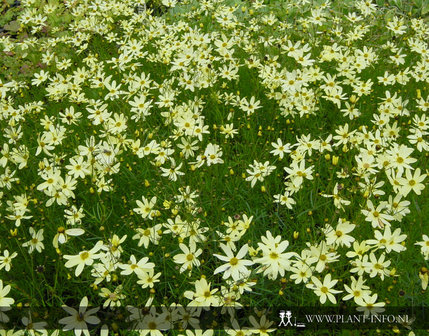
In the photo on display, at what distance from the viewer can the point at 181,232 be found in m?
2.29

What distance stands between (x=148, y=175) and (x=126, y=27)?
2901mm

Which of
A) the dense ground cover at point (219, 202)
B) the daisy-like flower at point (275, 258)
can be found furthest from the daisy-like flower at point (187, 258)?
the daisy-like flower at point (275, 258)

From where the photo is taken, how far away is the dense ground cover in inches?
80.5

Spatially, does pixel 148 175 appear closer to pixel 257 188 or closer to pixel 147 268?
pixel 257 188

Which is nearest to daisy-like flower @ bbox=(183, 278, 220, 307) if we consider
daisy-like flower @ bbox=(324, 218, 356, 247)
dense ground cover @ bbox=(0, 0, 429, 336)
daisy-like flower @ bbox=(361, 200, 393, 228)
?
dense ground cover @ bbox=(0, 0, 429, 336)

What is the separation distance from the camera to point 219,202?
299 centimetres

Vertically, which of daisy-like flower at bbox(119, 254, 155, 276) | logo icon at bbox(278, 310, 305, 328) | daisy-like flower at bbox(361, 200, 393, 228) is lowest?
logo icon at bbox(278, 310, 305, 328)

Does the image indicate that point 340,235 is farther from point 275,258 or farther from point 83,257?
point 83,257

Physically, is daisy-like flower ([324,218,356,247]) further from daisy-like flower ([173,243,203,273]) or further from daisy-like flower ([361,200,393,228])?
daisy-like flower ([173,243,203,273])

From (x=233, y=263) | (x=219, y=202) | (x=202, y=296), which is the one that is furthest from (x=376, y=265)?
(x=219, y=202)

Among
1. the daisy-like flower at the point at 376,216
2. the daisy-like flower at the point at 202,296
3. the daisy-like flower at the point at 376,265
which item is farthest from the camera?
the daisy-like flower at the point at 376,216

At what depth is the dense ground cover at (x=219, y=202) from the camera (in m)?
2.04

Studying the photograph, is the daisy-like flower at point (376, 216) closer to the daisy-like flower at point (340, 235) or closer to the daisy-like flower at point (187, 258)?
the daisy-like flower at point (340, 235)

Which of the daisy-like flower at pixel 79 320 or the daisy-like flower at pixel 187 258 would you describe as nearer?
the daisy-like flower at pixel 79 320
